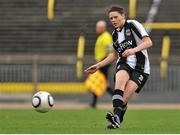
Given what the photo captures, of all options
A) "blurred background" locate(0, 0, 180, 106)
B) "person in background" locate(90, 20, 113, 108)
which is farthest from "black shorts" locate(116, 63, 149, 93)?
"blurred background" locate(0, 0, 180, 106)

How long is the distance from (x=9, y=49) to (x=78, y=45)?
275cm

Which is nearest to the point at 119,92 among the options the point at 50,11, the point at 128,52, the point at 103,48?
the point at 128,52

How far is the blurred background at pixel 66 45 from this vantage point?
21.4 m

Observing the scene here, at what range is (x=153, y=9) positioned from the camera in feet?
92.3

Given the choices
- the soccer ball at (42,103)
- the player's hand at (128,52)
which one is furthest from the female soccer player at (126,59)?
the soccer ball at (42,103)

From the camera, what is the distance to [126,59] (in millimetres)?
10570

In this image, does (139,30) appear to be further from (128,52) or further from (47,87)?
(47,87)

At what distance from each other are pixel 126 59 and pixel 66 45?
16775 millimetres

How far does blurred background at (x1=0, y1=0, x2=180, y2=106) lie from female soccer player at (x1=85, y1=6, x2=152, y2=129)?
10647mm

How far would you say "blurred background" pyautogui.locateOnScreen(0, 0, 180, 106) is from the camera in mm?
21359

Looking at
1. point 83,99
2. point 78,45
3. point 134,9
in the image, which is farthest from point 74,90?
point 134,9

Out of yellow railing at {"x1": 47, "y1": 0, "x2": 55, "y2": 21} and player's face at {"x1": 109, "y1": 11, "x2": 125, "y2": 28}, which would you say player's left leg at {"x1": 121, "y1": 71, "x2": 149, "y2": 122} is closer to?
player's face at {"x1": 109, "y1": 11, "x2": 125, "y2": 28}

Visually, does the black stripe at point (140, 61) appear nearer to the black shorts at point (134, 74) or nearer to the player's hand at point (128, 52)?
the black shorts at point (134, 74)

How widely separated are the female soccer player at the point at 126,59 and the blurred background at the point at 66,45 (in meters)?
10.6
